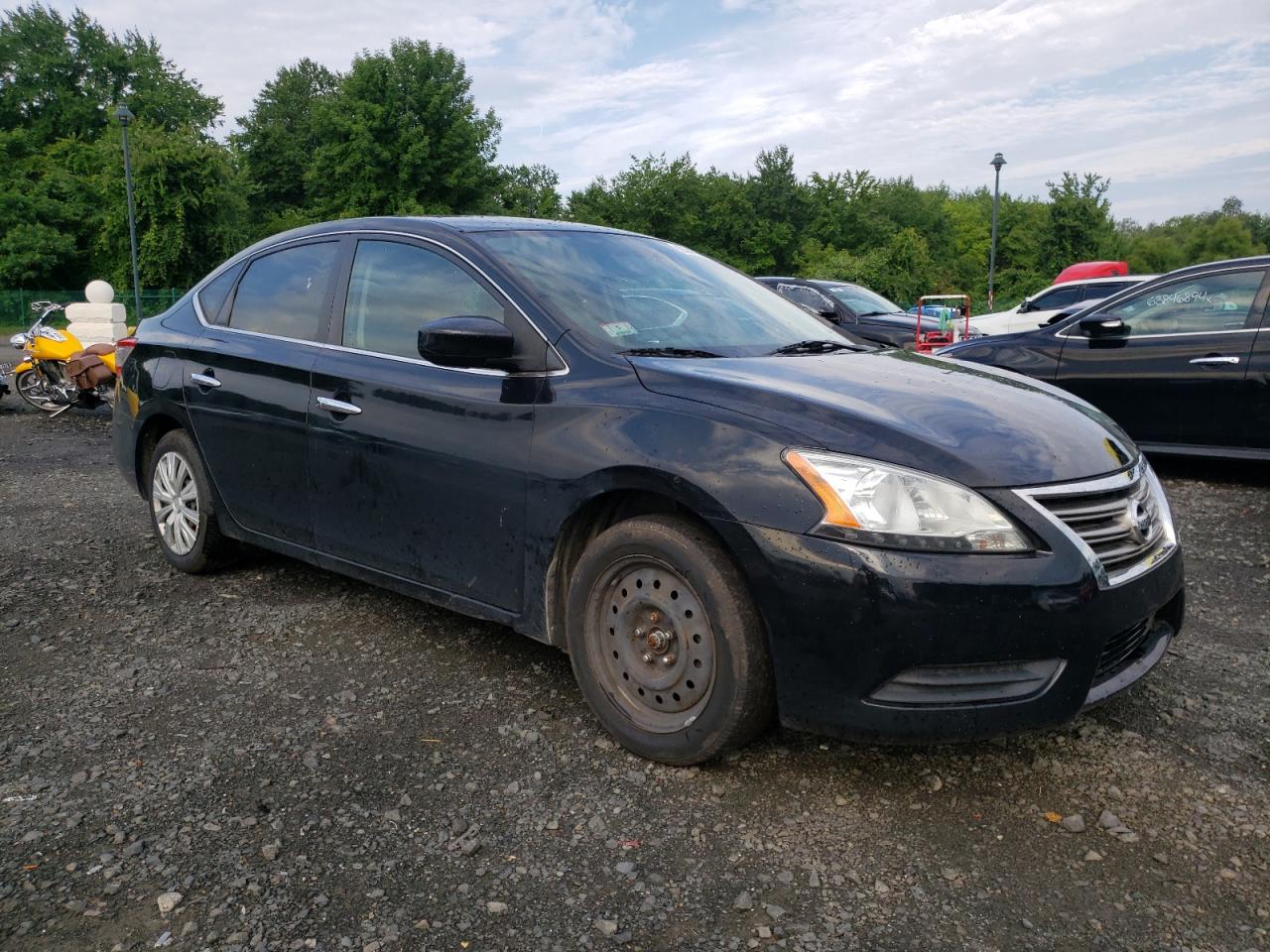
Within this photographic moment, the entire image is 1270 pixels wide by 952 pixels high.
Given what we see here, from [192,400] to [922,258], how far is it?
5208cm

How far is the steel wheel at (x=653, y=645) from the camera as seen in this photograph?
2.85 m

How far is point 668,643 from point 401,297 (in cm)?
179

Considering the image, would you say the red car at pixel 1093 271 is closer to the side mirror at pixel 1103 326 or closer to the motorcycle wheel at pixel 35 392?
the side mirror at pixel 1103 326

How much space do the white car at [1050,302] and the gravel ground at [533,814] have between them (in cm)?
1274

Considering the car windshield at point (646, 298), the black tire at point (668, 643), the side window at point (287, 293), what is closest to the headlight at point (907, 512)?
the black tire at point (668, 643)

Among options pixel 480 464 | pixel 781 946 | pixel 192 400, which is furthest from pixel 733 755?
pixel 192 400

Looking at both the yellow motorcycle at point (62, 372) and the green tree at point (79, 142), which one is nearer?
the yellow motorcycle at point (62, 372)

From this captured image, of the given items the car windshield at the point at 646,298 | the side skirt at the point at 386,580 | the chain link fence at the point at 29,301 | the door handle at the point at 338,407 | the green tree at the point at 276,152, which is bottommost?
the side skirt at the point at 386,580

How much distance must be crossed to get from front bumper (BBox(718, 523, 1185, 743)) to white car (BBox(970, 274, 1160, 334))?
13992mm

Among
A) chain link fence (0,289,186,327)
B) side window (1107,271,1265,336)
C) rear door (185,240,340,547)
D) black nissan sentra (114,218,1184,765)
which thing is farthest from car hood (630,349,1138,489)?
chain link fence (0,289,186,327)

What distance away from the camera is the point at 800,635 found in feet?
8.61

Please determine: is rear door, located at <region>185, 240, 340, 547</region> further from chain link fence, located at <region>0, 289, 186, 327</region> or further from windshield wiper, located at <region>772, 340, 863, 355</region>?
chain link fence, located at <region>0, 289, 186, 327</region>

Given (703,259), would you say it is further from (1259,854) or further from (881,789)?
(1259,854)

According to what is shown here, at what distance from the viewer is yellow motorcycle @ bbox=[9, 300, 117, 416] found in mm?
11812
